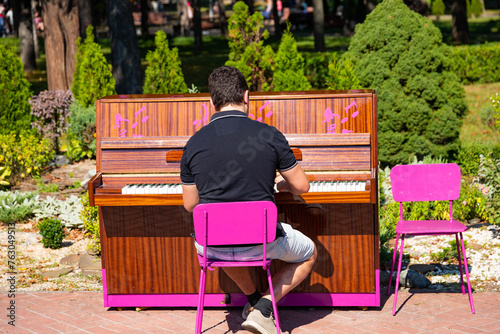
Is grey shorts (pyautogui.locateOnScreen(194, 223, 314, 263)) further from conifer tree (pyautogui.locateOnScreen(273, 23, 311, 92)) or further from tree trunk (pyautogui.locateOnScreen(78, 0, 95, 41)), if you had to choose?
tree trunk (pyautogui.locateOnScreen(78, 0, 95, 41))

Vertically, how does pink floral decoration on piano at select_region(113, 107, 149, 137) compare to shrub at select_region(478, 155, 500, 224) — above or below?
above

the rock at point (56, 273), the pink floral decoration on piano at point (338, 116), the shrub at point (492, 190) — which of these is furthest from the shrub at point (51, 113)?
the pink floral decoration on piano at point (338, 116)

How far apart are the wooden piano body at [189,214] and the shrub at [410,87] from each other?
374 cm

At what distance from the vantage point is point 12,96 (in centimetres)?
1062

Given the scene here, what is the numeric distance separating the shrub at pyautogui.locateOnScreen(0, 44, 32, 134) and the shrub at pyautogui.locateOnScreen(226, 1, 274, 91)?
3753 mm

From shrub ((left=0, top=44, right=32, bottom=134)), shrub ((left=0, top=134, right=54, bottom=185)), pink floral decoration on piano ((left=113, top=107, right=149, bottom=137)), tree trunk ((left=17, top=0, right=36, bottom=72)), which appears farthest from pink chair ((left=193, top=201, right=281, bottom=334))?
tree trunk ((left=17, top=0, right=36, bottom=72))

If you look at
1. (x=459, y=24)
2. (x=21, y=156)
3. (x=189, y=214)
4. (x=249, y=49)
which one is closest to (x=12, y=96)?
(x=21, y=156)

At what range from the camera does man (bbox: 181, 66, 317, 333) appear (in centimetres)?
430

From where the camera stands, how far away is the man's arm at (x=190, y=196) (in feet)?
14.7

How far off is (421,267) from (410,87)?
3.30 meters

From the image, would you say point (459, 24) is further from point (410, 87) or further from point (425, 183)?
point (425, 183)

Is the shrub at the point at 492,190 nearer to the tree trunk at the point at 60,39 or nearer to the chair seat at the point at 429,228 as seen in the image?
the chair seat at the point at 429,228

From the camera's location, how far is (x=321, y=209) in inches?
202

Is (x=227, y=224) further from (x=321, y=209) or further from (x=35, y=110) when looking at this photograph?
(x=35, y=110)
